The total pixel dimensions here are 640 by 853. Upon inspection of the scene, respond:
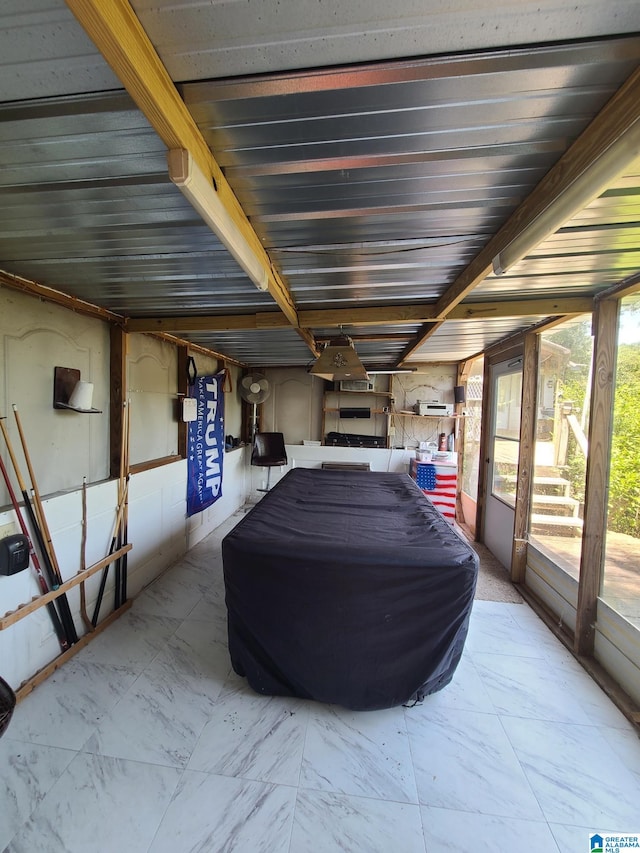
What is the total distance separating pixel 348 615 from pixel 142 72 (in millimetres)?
2217

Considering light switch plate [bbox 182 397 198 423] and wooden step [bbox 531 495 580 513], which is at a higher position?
light switch plate [bbox 182 397 198 423]

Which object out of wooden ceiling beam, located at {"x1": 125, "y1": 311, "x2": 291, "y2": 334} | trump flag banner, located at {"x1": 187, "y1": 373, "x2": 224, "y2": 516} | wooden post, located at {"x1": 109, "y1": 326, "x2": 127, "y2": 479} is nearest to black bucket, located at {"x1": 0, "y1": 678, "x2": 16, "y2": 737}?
wooden post, located at {"x1": 109, "y1": 326, "x2": 127, "y2": 479}

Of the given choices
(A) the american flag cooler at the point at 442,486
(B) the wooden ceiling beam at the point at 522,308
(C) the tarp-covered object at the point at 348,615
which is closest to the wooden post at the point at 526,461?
(B) the wooden ceiling beam at the point at 522,308

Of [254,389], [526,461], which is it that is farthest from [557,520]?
[254,389]

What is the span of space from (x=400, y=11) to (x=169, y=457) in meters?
3.76

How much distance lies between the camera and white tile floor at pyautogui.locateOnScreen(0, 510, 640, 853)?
132cm

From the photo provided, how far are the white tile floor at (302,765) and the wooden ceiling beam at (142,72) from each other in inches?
97.5

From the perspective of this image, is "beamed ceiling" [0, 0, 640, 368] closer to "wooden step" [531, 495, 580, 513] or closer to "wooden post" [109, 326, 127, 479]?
"wooden post" [109, 326, 127, 479]

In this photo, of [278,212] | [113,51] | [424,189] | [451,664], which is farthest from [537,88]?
[451,664]

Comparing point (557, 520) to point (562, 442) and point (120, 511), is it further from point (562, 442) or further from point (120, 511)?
point (120, 511)

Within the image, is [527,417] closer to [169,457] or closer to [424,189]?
[424,189]

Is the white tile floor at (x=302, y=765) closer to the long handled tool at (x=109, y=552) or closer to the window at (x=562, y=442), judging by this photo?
the long handled tool at (x=109, y=552)

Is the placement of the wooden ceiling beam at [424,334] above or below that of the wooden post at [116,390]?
above

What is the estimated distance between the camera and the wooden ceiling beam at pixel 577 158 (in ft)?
2.80
